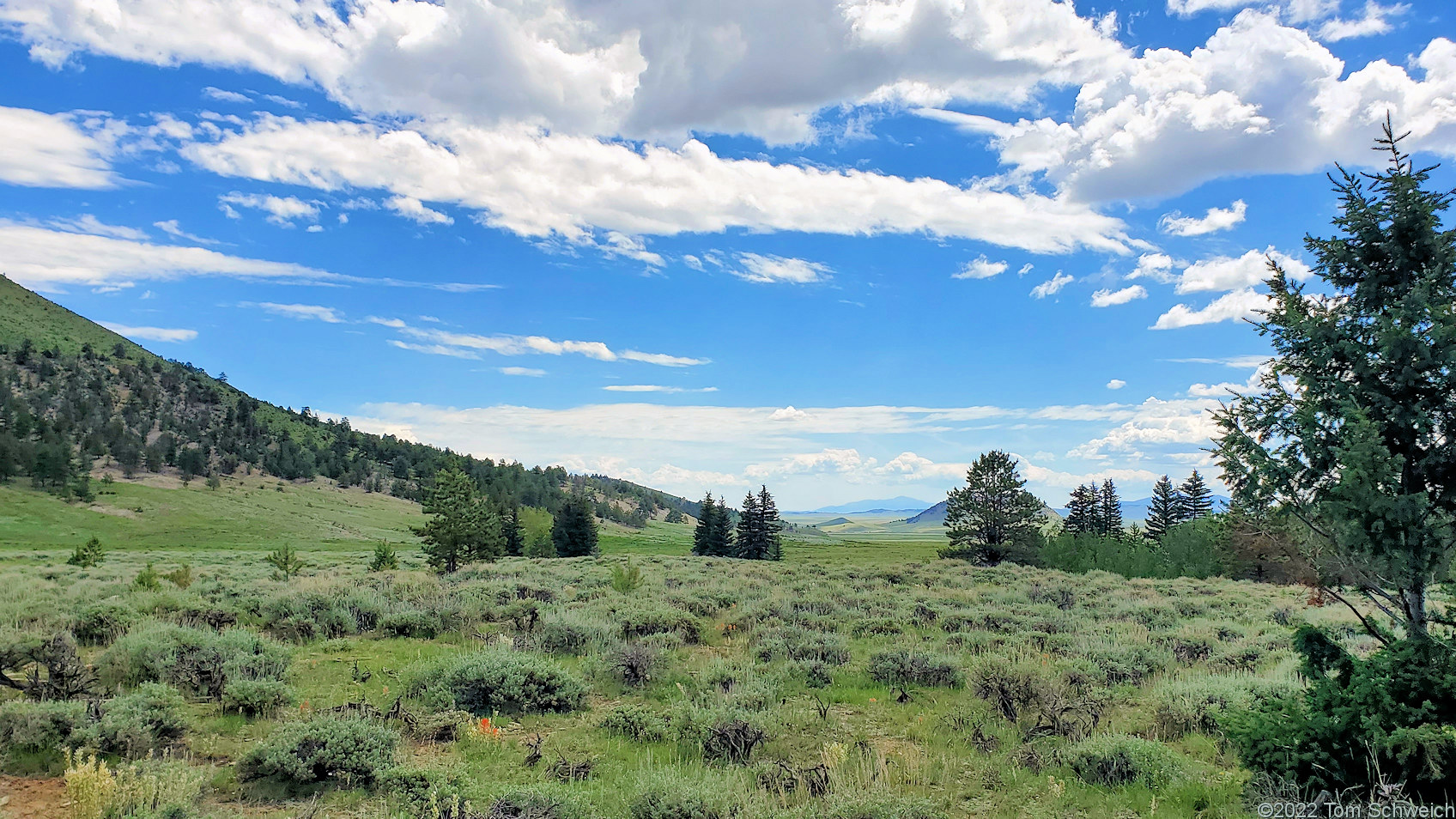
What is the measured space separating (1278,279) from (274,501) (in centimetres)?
13361

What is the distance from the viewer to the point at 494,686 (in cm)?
969

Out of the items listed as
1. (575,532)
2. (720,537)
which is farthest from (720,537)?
(575,532)

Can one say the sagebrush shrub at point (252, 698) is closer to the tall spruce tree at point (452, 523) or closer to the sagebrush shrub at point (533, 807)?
the sagebrush shrub at point (533, 807)

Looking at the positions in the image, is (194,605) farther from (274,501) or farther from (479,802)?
(274,501)

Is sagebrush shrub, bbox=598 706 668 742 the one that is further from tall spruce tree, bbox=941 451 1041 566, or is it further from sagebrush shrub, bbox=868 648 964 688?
tall spruce tree, bbox=941 451 1041 566

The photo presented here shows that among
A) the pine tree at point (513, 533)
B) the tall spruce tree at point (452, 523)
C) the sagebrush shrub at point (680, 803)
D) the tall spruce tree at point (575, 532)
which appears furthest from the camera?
the tall spruce tree at point (575, 532)

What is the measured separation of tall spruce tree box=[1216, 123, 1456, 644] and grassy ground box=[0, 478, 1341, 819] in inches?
65.9

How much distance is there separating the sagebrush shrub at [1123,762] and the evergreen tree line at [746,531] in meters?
71.4

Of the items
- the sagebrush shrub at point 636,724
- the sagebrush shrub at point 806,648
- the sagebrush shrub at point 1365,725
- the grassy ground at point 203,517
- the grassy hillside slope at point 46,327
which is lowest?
the grassy ground at point 203,517

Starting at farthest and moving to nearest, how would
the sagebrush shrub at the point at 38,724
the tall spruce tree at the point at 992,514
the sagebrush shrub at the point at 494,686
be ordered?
the tall spruce tree at the point at 992,514 < the sagebrush shrub at the point at 494,686 < the sagebrush shrub at the point at 38,724

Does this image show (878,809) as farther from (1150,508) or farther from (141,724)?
(1150,508)

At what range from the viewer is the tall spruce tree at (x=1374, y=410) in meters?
6.16

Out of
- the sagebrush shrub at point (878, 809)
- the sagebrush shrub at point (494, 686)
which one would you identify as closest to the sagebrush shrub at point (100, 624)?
the sagebrush shrub at point (494, 686)

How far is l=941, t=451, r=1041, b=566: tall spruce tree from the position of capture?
44688mm
